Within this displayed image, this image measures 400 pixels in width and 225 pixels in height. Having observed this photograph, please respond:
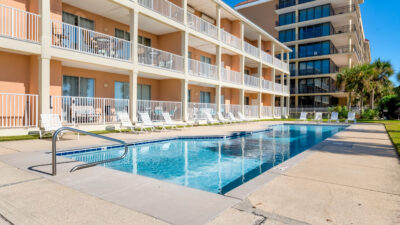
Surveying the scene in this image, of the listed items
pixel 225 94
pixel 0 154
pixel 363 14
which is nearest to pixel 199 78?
pixel 225 94

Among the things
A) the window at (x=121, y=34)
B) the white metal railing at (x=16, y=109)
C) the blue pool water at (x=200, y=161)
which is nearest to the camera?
the blue pool water at (x=200, y=161)

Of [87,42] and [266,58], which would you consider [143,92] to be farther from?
[266,58]

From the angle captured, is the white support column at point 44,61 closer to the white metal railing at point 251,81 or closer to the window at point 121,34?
the window at point 121,34

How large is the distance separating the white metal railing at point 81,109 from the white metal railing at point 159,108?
111 cm

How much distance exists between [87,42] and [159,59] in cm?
438

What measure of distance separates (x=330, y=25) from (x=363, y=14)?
65.0 feet

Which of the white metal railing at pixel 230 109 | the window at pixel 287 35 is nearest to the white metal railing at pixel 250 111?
the white metal railing at pixel 230 109

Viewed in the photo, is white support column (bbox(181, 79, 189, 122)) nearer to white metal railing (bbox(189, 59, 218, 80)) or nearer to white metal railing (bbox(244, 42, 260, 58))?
white metal railing (bbox(189, 59, 218, 80))

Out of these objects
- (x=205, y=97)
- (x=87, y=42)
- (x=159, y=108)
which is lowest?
(x=159, y=108)

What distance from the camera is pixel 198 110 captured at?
58.0 feet

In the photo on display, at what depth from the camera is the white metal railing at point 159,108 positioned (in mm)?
14028

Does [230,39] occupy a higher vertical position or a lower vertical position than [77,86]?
higher

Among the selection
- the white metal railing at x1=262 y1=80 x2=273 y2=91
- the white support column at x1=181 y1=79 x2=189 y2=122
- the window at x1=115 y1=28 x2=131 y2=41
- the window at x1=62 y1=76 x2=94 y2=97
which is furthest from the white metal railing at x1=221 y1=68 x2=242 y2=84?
the window at x1=62 y1=76 x2=94 y2=97

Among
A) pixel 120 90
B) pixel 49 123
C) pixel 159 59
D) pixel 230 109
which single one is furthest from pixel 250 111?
pixel 49 123
